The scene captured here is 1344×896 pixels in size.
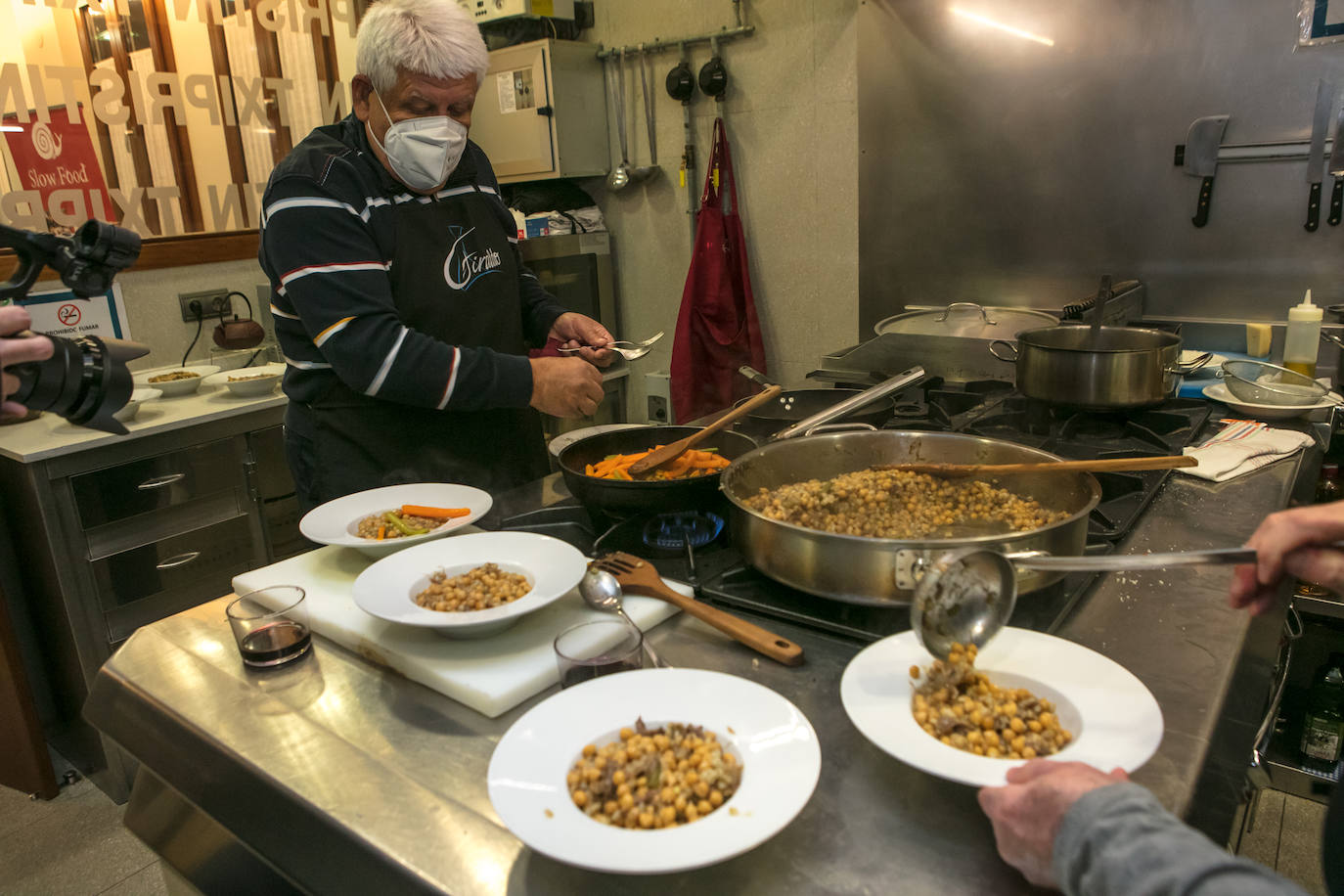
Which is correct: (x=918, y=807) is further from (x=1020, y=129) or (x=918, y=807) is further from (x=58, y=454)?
(x=1020, y=129)

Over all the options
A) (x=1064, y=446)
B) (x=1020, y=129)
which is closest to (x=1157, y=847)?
(x=1064, y=446)

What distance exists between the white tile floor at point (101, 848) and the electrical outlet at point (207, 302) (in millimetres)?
1676

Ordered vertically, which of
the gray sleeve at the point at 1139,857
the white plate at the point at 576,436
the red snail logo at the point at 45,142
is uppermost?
the red snail logo at the point at 45,142

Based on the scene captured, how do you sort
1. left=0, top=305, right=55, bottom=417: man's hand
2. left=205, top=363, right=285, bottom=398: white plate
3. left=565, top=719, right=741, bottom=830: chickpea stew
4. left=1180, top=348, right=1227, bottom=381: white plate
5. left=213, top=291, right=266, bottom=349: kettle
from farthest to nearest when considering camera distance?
left=213, top=291, right=266, bottom=349: kettle
left=205, top=363, right=285, bottom=398: white plate
left=1180, top=348, right=1227, bottom=381: white plate
left=0, top=305, right=55, bottom=417: man's hand
left=565, top=719, right=741, bottom=830: chickpea stew

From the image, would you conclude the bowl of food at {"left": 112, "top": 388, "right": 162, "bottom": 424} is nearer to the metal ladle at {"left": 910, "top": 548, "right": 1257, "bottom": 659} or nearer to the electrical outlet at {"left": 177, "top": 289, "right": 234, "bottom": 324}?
the electrical outlet at {"left": 177, "top": 289, "right": 234, "bottom": 324}

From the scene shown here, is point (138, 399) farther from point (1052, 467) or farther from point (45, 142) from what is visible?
point (1052, 467)

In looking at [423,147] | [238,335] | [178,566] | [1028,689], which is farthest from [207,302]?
[1028,689]

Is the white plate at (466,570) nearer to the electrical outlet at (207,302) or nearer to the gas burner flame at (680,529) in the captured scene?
the gas burner flame at (680,529)

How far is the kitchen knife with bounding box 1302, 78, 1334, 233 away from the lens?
2391 mm

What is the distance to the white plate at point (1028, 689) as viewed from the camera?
0.75m

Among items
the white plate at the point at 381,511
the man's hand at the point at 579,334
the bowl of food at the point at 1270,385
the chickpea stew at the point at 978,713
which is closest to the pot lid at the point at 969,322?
the bowl of food at the point at 1270,385

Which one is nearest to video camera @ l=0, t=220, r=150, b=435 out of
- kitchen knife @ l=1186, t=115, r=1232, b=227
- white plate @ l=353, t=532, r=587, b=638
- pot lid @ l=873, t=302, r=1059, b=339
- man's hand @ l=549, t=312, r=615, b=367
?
white plate @ l=353, t=532, r=587, b=638

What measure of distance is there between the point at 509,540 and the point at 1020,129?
246cm

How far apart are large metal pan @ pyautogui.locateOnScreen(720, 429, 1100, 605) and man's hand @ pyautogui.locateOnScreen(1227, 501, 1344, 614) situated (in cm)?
23
